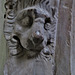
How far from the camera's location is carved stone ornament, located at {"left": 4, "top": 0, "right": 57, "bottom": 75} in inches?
27.0

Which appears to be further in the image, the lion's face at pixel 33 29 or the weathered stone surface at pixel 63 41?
the weathered stone surface at pixel 63 41

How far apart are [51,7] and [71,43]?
0.16 meters

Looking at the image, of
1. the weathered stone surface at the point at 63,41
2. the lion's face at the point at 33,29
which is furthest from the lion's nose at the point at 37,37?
the weathered stone surface at the point at 63,41

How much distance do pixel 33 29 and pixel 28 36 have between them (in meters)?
0.03

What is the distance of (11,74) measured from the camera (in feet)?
2.33

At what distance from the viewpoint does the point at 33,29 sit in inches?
26.1

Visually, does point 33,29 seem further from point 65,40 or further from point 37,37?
point 65,40

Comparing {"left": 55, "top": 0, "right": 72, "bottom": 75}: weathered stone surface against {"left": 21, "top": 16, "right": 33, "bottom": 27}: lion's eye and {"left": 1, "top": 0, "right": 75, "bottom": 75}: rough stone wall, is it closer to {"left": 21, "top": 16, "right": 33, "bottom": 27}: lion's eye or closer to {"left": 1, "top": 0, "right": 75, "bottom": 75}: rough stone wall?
{"left": 1, "top": 0, "right": 75, "bottom": 75}: rough stone wall

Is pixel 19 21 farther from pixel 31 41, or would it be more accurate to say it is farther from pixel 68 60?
pixel 68 60

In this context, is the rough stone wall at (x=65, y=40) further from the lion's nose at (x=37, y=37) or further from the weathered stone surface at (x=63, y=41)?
the lion's nose at (x=37, y=37)

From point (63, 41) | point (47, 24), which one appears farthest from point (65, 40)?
point (47, 24)

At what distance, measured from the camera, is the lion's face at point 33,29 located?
66 centimetres

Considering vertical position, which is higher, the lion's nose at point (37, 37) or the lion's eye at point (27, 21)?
the lion's eye at point (27, 21)

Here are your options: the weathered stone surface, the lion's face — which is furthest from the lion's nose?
the weathered stone surface
